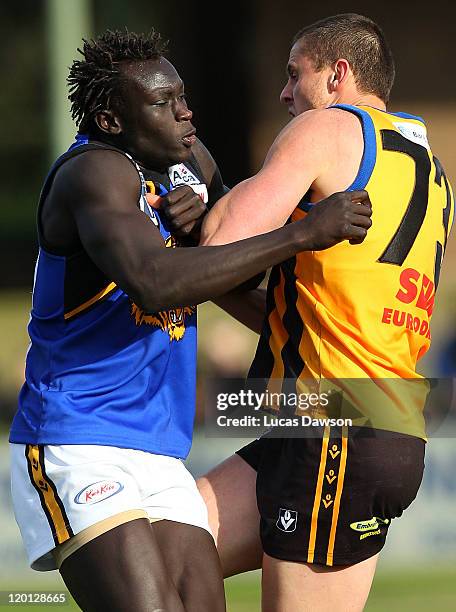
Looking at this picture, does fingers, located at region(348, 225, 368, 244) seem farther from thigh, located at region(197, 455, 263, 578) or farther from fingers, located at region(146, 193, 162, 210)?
thigh, located at region(197, 455, 263, 578)

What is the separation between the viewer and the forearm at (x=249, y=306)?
453 centimetres

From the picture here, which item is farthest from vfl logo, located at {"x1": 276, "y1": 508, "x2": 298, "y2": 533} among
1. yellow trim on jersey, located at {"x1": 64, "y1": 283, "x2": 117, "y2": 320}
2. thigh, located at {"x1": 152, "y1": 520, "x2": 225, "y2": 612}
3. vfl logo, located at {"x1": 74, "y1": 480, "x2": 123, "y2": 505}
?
yellow trim on jersey, located at {"x1": 64, "y1": 283, "x2": 117, "y2": 320}

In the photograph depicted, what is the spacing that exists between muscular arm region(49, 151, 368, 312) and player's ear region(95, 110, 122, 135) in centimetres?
31

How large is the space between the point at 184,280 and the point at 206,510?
0.91 metres

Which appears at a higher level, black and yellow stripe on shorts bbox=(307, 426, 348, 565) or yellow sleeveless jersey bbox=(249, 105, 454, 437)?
yellow sleeveless jersey bbox=(249, 105, 454, 437)

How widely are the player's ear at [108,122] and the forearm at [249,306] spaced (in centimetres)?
94

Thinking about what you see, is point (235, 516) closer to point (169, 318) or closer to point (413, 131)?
point (169, 318)

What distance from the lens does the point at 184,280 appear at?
3.43m

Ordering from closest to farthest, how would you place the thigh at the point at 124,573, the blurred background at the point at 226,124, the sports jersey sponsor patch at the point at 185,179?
the thigh at the point at 124,573 → the sports jersey sponsor patch at the point at 185,179 → the blurred background at the point at 226,124

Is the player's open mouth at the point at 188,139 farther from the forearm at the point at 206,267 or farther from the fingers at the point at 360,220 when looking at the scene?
the fingers at the point at 360,220

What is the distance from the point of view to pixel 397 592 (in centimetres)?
793

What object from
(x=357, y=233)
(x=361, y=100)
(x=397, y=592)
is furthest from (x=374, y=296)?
(x=397, y=592)

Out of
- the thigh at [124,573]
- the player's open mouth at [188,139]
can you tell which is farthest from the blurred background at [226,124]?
the player's open mouth at [188,139]

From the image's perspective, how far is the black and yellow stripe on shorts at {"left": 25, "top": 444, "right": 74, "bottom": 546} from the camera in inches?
141
